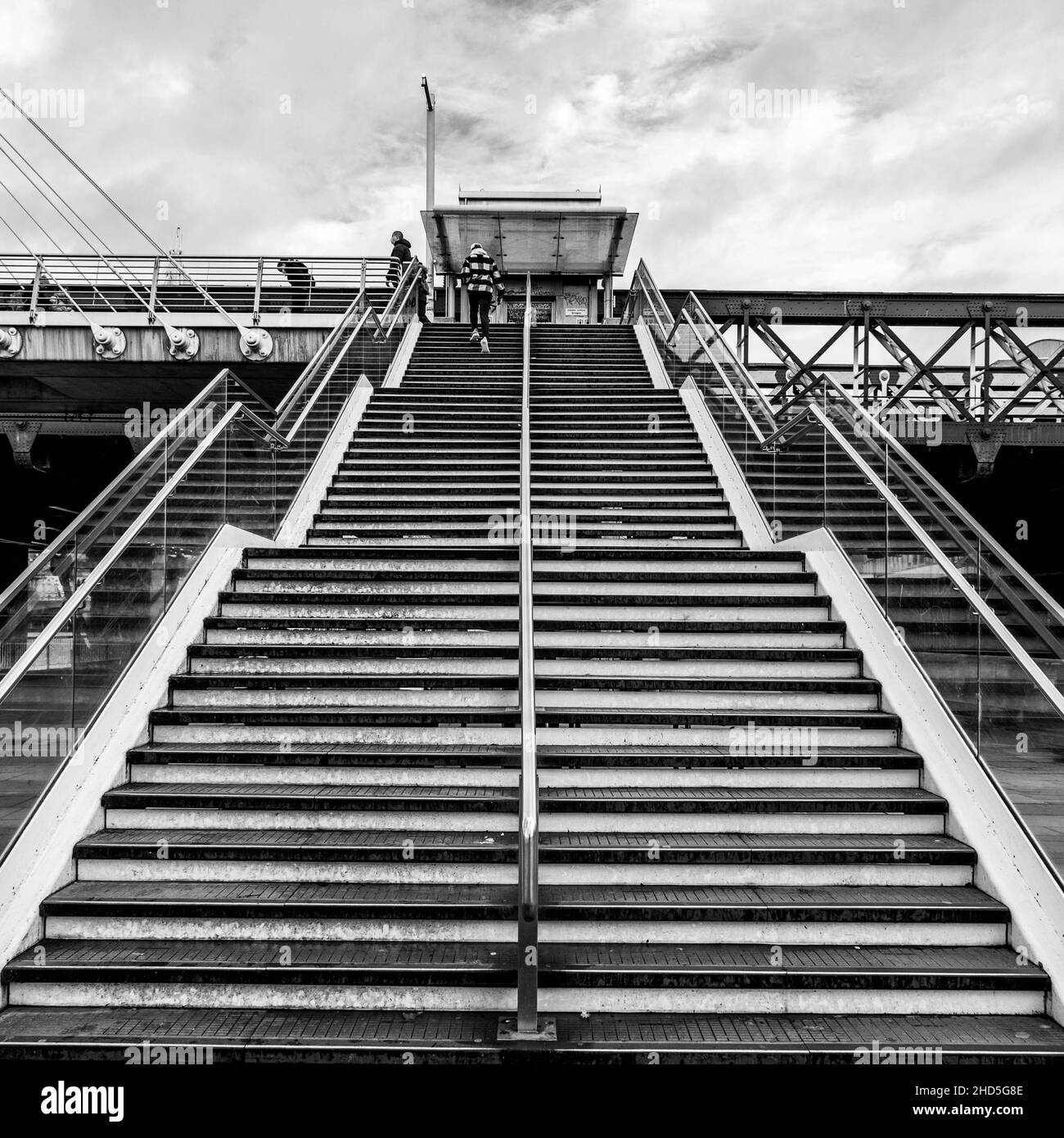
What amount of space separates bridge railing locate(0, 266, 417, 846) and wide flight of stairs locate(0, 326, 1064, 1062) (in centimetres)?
39

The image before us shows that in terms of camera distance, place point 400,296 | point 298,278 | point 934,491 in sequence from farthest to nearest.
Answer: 1. point 298,278
2. point 400,296
3. point 934,491

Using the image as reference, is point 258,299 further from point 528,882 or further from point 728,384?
point 528,882

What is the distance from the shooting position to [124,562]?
202 inches

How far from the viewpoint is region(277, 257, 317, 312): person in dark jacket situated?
17.3 metres

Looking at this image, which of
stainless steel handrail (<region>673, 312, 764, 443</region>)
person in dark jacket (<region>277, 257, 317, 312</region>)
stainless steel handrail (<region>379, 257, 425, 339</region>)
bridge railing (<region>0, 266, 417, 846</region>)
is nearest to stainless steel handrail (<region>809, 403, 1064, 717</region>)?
stainless steel handrail (<region>673, 312, 764, 443</region>)

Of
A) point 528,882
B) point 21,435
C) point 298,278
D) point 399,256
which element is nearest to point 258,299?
point 298,278

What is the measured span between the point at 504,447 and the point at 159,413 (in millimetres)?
9666

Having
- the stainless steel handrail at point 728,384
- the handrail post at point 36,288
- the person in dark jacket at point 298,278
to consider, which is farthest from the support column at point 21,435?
the stainless steel handrail at point 728,384

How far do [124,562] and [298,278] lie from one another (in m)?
14.0

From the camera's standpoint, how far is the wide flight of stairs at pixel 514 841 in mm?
3521

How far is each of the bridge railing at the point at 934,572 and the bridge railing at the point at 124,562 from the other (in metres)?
4.19

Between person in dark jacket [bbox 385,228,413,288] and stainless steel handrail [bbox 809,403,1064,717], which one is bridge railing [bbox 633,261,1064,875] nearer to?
stainless steel handrail [bbox 809,403,1064,717]

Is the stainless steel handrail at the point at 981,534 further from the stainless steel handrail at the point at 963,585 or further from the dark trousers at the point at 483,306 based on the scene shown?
the dark trousers at the point at 483,306

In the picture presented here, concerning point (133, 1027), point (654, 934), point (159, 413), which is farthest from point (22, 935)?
point (159, 413)
